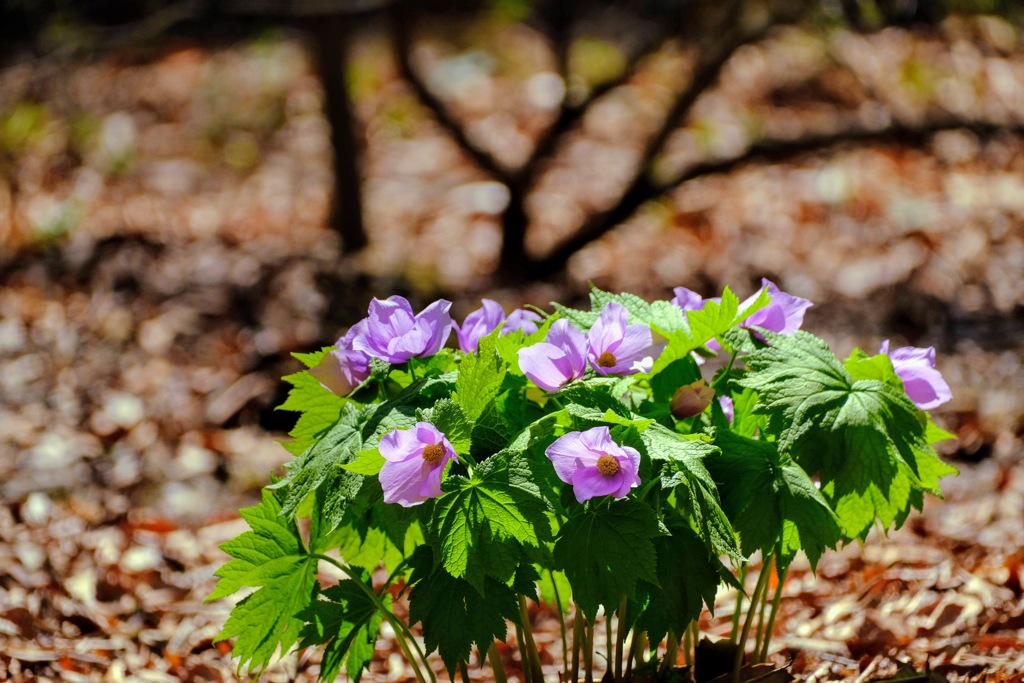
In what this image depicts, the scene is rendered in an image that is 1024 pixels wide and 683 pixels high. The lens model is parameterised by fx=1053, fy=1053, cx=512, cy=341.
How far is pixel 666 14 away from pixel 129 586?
701 cm

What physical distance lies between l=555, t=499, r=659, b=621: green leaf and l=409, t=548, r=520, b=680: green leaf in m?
0.12

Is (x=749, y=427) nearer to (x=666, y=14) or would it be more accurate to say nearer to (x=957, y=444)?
(x=957, y=444)

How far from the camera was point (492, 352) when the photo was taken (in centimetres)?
152

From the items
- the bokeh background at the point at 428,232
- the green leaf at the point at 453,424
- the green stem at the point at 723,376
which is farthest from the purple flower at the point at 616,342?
the bokeh background at the point at 428,232

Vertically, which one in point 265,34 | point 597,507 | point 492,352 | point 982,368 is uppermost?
point 492,352

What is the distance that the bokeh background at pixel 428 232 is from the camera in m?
2.99

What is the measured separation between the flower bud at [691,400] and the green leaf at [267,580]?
0.65 m

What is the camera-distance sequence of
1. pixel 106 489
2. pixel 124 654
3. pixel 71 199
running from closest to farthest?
pixel 124 654
pixel 106 489
pixel 71 199

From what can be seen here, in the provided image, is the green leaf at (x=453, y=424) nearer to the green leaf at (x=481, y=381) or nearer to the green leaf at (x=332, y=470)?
the green leaf at (x=481, y=381)

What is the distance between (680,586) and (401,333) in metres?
0.58

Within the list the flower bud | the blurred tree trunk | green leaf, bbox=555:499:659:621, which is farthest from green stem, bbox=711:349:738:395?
the blurred tree trunk

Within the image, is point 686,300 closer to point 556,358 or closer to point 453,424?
point 556,358

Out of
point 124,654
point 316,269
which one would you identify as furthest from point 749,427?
point 316,269

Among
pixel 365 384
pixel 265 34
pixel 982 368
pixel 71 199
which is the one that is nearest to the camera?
pixel 365 384
